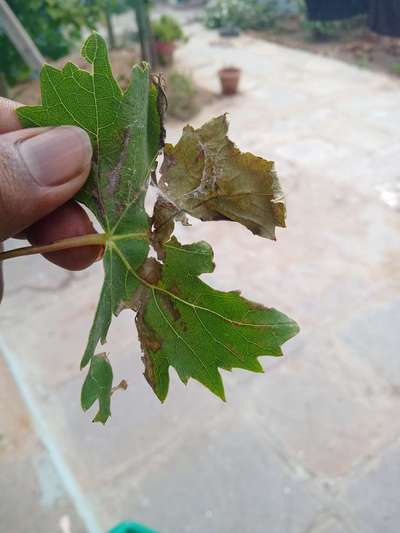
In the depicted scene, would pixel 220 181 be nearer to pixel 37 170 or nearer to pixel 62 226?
pixel 37 170

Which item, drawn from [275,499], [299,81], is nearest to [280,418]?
[275,499]

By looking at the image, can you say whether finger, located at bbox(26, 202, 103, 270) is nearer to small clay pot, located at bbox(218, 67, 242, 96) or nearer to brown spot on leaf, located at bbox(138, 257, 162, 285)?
brown spot on leaf, located at bbox(138, 257, 162, 285)

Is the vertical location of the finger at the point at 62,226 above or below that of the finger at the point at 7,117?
below

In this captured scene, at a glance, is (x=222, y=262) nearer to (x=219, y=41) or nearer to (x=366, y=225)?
(x=366, y=225)

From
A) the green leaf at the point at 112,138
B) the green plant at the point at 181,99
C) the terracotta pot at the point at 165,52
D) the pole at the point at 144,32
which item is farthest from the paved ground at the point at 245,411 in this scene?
the terracotta pot at the point at 165,52

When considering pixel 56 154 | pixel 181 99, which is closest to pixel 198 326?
pixel 56 154

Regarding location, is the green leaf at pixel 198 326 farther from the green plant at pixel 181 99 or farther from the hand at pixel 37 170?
the green plant at pixel 181 99

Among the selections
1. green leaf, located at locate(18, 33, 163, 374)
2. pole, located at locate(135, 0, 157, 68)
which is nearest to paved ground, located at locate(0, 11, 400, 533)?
green leaf, located at locate(18, 33, 163, 374)

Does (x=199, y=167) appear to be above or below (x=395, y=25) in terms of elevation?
above
